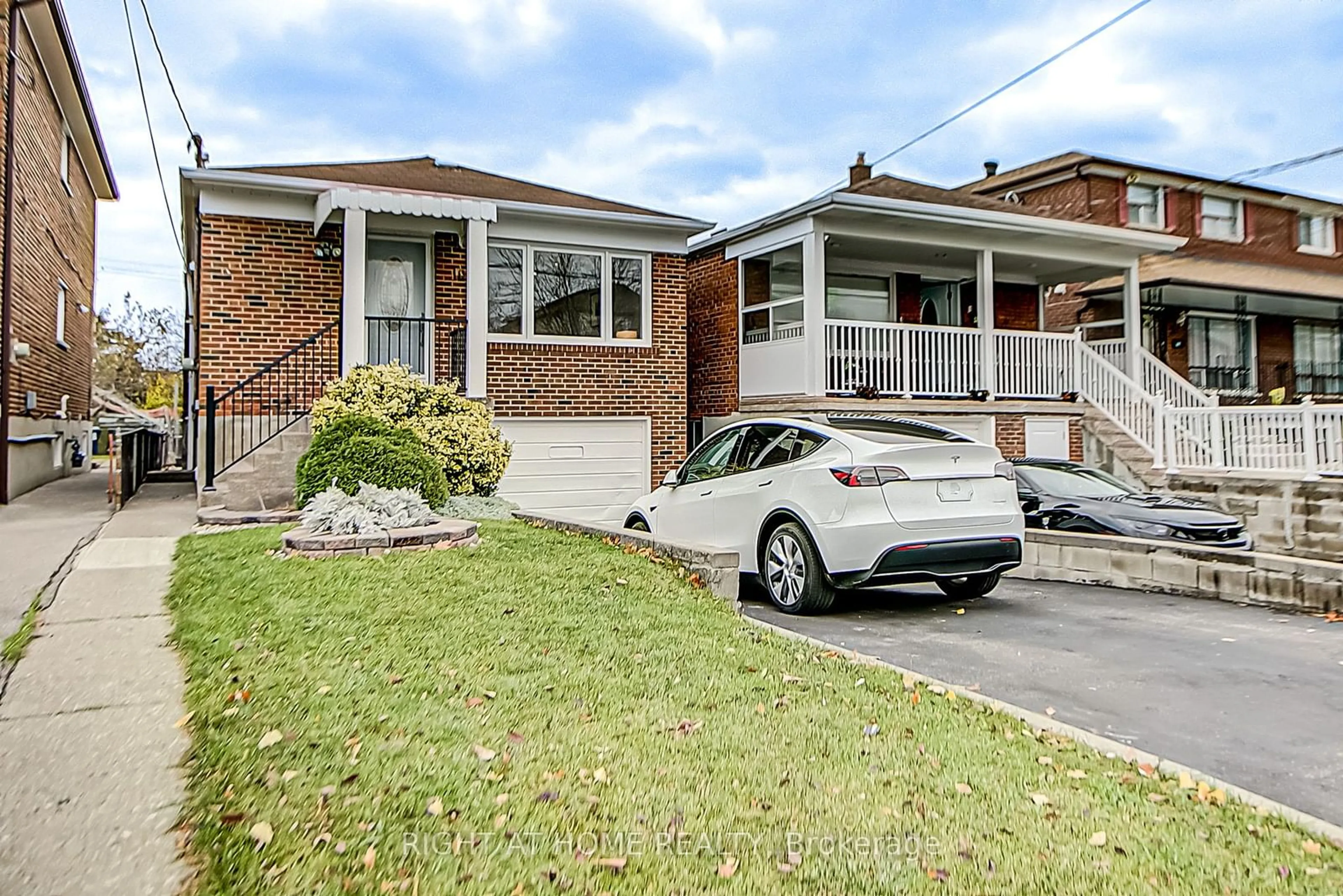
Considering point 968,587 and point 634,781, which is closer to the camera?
point 634,781

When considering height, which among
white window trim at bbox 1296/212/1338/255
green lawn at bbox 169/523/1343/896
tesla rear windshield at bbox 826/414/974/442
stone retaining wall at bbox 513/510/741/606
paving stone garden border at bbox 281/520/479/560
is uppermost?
white window trim at bbox 1296/212/1338/255

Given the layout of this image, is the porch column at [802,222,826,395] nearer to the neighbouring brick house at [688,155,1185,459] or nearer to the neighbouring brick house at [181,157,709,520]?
the neighbouring brick house at [688,155,1185,459]

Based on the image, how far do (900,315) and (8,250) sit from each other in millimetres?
13980

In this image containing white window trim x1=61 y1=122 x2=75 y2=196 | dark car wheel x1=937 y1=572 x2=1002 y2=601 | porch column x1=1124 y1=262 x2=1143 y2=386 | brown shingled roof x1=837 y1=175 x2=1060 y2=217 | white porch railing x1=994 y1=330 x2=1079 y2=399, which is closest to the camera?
dark car wheel x1=937 y1=572 x2=1002 y2=601

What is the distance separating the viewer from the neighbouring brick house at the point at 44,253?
42.0 feet

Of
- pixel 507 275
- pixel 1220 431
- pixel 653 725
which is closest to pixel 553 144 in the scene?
pixel 507 275

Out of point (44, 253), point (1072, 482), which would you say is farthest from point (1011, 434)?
point (44, 253)

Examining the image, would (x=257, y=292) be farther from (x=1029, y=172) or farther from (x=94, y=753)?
(x=1029, y=172)

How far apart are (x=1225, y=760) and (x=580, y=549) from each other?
15.4 ft

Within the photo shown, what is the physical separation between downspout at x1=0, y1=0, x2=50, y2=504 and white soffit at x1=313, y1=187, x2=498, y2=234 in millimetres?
3906

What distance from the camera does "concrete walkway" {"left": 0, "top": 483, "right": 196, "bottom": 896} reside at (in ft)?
8.61

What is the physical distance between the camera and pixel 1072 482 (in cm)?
1115

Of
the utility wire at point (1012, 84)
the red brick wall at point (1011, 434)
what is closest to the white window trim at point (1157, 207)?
the utility wire at point (1012, 84)

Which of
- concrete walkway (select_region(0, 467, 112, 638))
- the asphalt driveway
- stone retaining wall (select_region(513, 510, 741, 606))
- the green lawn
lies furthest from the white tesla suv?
concrete walkway (select_region(0, 467, 112, 638))
